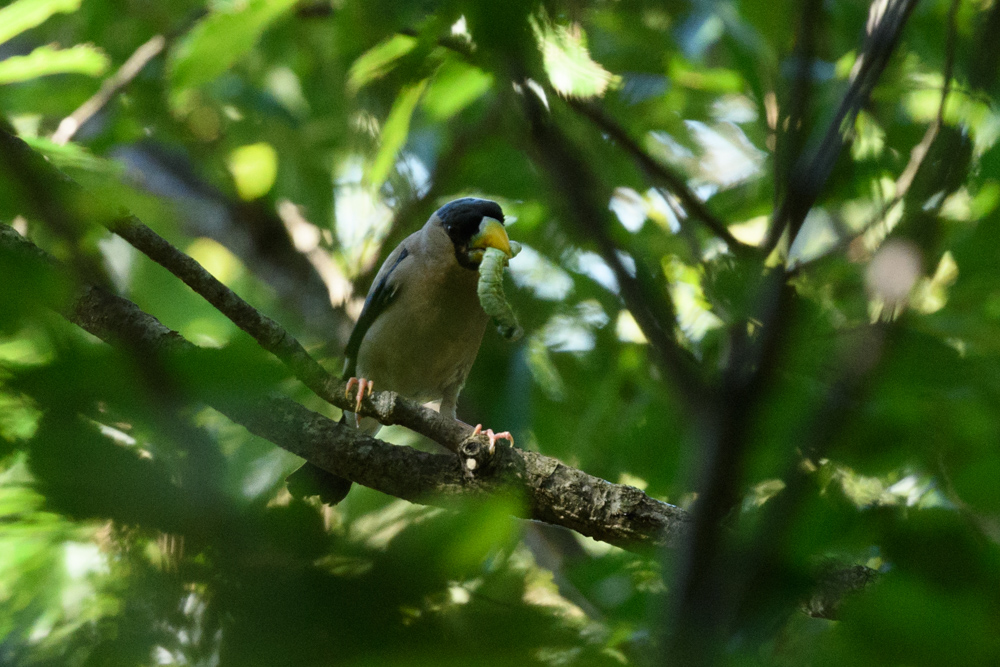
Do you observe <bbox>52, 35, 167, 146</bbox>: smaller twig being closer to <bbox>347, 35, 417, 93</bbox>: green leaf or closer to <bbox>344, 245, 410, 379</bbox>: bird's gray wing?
<bbox>344, 245, 410, 379</bbox>: bird's gray wing

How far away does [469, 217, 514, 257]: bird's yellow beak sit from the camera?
3.33 metres

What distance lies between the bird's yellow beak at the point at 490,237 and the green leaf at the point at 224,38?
1.33m

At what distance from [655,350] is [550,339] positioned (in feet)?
6.10

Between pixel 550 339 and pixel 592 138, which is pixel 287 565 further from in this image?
pixel 550 339

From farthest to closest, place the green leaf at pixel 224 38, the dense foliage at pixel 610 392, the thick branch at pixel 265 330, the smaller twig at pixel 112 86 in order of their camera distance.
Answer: the smaller twig at pixel 112 86, the green leaf at pixel 224 38, the thick branch at pixel 265 330, the dense foliage at pixel 610 392

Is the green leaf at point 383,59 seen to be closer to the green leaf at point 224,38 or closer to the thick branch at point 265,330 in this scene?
the green leaf at point 224,38

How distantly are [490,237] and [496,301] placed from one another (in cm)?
142

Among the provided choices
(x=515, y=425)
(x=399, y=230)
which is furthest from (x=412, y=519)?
(x=399, y=230)

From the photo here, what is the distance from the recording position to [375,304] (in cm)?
395

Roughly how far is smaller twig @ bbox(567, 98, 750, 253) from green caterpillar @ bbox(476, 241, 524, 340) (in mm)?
508

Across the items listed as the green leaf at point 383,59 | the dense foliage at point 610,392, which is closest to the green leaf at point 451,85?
the dense foliage at point 610,392

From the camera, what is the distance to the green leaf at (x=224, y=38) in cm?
215

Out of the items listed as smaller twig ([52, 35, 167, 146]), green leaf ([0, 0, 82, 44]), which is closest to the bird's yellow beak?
green leaf ([0, 0, 82, 44])

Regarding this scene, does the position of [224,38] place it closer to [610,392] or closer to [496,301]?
[496,301]
